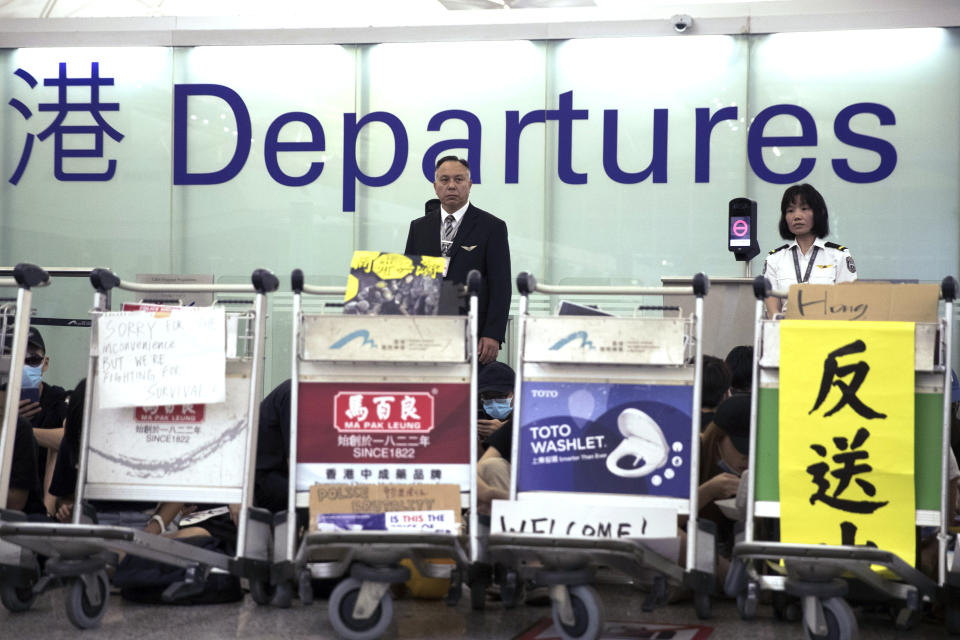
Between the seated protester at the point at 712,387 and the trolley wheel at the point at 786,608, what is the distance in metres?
0.76

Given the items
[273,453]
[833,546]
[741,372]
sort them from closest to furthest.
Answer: [833,546], [273,453], [741,372]

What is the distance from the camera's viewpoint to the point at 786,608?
3.63 metres

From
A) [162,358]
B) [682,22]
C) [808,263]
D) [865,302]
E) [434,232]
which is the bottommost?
[162,358]

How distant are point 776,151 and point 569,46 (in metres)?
1.53

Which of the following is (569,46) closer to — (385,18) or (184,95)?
(385,18)

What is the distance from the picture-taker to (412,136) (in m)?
7.85

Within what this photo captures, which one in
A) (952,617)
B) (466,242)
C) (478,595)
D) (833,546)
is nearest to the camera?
(833,546)

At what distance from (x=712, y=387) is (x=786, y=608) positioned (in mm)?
902

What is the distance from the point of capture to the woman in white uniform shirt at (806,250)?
5023mm

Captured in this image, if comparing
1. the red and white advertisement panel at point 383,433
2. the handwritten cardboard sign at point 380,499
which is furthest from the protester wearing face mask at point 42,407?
the handwritten cardboard sign at point 380,499

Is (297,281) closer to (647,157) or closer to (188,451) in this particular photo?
(188,451)

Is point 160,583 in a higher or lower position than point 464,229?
lower

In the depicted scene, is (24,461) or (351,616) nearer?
(351,616)

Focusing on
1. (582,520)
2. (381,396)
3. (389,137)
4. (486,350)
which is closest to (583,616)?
(582,520)
